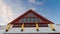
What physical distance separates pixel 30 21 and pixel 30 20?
20 cm

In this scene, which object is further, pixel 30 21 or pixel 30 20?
pixel 30 20

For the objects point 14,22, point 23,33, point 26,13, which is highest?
point 26,13

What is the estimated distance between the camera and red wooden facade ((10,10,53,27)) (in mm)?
19344

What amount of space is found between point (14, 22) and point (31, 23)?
2495 mm

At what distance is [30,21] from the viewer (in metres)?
19.6

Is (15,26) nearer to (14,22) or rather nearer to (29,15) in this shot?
(14,22)

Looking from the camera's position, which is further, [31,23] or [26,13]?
[26,13]

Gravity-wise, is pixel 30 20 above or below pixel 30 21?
above

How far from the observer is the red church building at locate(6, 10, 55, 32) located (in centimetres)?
1927

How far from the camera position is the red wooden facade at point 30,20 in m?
19.3

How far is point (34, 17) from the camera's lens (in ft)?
66.3

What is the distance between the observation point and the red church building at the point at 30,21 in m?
19.3

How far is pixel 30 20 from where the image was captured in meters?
19.8

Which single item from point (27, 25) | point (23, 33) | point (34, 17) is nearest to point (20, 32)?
point (23, 33)
